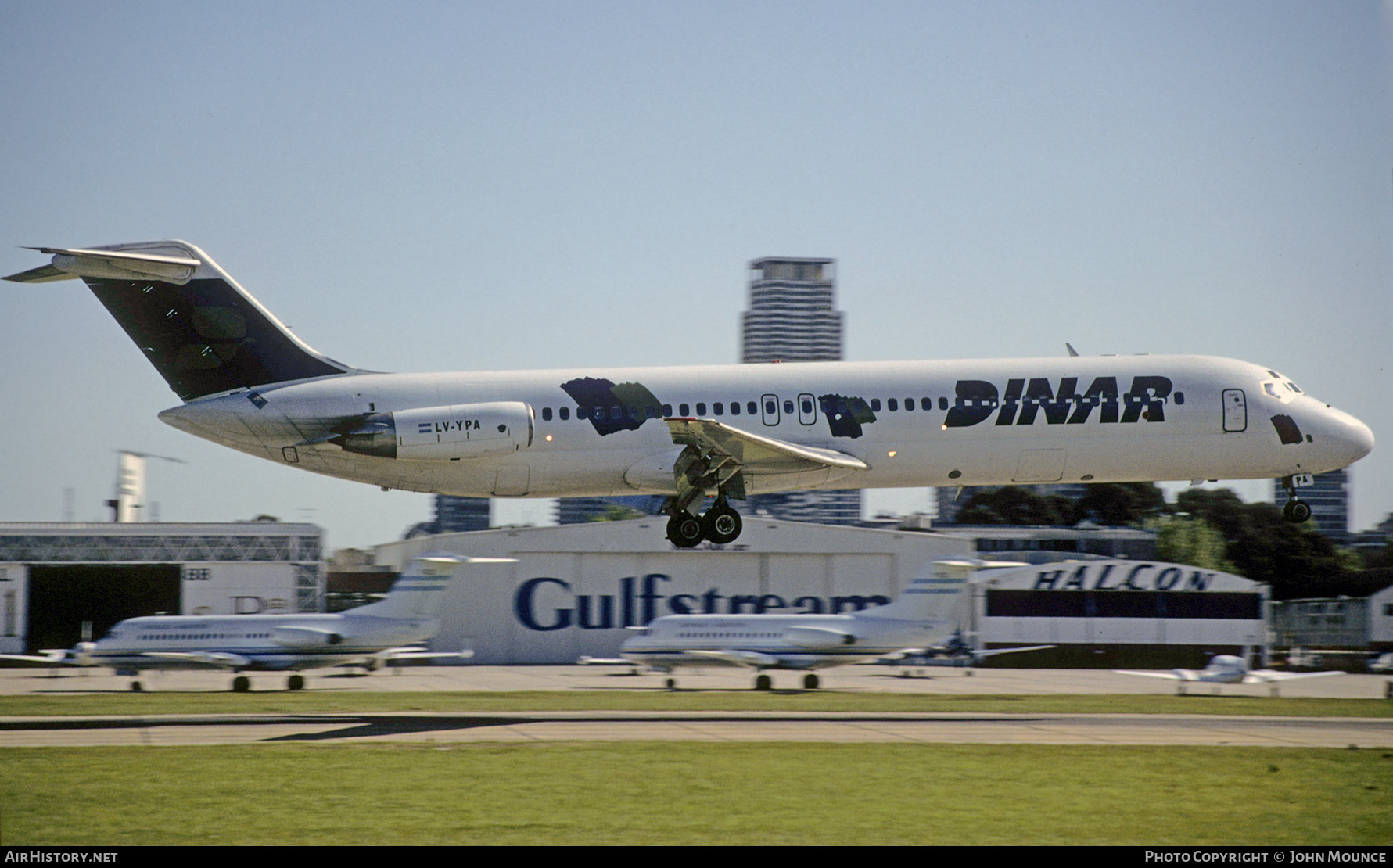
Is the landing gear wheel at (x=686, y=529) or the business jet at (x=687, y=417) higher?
the business jet at (x=687, y=417)

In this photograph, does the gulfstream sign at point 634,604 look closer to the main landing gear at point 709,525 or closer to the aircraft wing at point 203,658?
the aircraft wing at point 203,658

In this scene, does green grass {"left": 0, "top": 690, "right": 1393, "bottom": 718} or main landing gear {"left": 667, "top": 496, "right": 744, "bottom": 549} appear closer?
main landing gear {"left": 667, "top": 496, "right": 744, "bottom": 549}

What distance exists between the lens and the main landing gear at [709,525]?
27344mm

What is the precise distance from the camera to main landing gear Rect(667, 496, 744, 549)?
2734 cm

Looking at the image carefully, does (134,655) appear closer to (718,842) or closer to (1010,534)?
(718,842)

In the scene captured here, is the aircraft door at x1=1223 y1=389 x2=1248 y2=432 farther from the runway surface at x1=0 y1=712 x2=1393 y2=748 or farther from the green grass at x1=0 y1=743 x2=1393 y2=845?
the green grass at x1=0 y1=743 x2=1393 y2=845

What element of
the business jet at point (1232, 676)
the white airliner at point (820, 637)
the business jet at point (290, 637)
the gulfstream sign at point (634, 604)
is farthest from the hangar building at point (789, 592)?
the business jet at point (290, 637)

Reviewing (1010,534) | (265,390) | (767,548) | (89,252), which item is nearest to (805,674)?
(767,548)

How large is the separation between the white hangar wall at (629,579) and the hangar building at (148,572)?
5.34m

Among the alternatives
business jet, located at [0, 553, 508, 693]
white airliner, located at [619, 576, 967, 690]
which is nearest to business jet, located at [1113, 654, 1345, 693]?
white airliner, located at [619, 576, 967, 690]

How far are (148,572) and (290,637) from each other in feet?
75.2

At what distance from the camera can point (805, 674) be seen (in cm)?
4131

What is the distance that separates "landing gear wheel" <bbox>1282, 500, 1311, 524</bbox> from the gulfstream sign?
29139 millimetres

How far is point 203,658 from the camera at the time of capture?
38750mm
